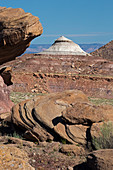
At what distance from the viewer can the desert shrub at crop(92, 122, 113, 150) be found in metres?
7.82

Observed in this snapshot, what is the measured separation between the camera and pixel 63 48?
191 feet

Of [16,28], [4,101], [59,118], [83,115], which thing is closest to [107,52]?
[4,101]

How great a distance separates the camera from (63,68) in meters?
47.0

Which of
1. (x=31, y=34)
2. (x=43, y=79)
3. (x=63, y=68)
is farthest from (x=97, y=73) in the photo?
(x=31, y=34)

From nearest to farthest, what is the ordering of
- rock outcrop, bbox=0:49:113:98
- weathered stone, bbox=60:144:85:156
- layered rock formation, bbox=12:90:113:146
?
weathered stone, bbox=60:144:85:156 < layered rock formation, bbox=12:90:113:146 < rock outcrop, bbox=0:49:113:98

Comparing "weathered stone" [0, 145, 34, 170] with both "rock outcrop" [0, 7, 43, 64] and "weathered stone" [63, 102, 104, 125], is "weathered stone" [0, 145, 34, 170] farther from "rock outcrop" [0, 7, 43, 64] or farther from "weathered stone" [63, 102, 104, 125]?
"rock outcrop" [0, 7, 43, 64]

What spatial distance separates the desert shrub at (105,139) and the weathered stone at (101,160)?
1.48 metres

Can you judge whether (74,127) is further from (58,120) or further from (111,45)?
(111,45)

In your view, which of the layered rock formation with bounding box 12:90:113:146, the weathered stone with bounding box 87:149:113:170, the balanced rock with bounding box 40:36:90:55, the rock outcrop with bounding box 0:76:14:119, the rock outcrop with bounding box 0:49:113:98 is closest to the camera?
the weathered stone with bounding box 87:149:113:170

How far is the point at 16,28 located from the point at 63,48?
50491 mm

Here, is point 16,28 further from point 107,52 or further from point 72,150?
point 107,52

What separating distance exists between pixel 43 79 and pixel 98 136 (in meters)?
31.1

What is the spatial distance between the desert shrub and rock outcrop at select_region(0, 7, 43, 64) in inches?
158

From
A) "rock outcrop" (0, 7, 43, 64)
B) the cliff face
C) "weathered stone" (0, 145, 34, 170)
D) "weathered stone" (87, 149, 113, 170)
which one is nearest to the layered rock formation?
"weathered stone" (87, 149, 113, 170)
